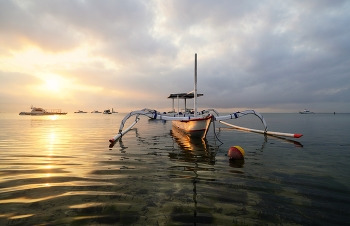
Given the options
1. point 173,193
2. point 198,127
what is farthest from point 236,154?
point 198,127

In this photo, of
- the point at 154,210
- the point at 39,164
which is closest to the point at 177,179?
the point at 154,210

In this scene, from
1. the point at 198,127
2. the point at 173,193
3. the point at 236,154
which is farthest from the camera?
the point at 198,127

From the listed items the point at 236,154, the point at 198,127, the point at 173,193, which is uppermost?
the point at 198,127

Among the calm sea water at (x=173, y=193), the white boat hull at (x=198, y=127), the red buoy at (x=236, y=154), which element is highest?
the white boat hull at (x=198, y=127)

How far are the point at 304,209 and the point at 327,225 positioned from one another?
61 centimetres

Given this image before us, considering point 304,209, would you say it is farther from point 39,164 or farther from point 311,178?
point 39,164

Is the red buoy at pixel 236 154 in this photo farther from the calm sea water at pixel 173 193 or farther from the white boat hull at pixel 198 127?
the white boat hull at pixel 198 127

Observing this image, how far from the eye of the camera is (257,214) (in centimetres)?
403

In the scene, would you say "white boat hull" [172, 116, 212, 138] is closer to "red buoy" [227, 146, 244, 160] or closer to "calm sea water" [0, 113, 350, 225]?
"red buoy" [227, 146, 244, 160]

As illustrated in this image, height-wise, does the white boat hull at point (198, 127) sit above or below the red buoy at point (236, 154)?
above

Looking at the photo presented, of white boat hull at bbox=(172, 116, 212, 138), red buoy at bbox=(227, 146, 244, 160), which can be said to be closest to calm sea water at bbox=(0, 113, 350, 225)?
red buoy at bbox=(227, 146, 244, 160)

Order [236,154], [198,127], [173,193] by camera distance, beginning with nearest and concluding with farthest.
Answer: [173,193], [236,154], [198,127]

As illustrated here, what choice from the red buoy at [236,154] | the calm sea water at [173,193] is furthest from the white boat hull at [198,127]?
the calm sea water at [173,193]

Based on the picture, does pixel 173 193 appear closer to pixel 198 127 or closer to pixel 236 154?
pixel 236 154
